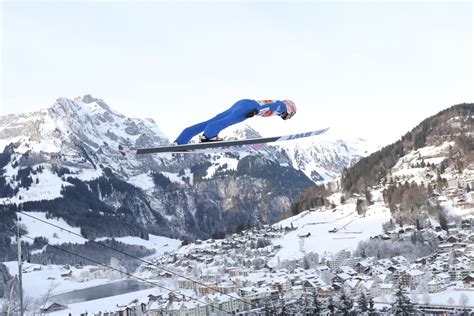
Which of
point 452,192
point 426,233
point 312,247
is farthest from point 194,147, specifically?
point 452,192

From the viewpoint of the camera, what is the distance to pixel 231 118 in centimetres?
1234

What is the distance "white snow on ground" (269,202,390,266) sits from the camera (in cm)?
9119

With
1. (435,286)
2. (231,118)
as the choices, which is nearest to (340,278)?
(435,286)

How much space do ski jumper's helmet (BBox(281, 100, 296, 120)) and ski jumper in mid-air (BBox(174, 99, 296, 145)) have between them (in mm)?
199

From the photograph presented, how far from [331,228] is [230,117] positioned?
317 feet

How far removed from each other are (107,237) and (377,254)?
10945cm

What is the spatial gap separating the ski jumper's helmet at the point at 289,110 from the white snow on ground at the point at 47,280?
97.8 m

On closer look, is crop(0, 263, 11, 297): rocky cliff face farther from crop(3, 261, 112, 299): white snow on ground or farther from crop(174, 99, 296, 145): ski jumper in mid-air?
crop(174, 99, 296, 145): ski jumper in mid-air

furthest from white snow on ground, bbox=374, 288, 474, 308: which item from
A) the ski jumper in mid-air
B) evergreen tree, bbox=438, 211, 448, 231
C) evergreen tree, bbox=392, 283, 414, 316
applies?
the ski jumper in mid-air

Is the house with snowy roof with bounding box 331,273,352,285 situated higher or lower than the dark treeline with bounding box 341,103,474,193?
lower

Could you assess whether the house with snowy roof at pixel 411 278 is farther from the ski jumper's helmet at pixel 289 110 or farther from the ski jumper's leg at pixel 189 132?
the ski jumper's leg at pixel 189 132

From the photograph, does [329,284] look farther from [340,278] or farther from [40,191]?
[40,191]

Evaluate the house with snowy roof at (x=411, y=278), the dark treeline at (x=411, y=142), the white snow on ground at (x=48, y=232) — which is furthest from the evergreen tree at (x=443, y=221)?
the white snow on ground at (x=48, y=232)

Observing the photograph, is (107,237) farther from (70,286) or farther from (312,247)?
(312,247)
